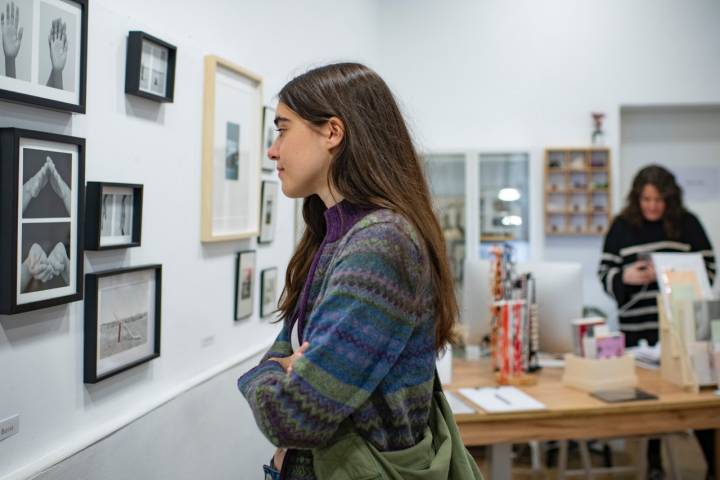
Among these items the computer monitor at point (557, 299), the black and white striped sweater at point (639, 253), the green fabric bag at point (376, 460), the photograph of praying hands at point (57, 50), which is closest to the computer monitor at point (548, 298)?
the computer monitor at point (557, 299)

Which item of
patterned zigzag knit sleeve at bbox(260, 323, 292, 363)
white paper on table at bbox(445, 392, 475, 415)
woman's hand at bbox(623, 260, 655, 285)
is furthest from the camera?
woman's hand at bbox(623, 260, 655, 285)

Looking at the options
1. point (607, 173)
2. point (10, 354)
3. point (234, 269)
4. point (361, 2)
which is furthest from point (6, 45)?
point (607, 173)

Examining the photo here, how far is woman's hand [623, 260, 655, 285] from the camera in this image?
12.5 ft

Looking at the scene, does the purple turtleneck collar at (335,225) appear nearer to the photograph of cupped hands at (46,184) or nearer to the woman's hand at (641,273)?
the photograph of cupped hands at (46,184)

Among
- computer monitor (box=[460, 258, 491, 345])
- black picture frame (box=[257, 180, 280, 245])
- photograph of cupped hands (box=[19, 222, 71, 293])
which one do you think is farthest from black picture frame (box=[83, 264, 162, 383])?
computer monitor (box=[460, 258, 491, 345])

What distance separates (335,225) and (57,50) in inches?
28.3

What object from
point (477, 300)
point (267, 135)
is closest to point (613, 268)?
point (477, 300)

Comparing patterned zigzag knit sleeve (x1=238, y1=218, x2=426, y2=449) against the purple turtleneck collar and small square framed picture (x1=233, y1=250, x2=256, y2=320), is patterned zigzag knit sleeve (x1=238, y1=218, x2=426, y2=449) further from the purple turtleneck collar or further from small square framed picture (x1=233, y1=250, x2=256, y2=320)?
small square framed picture (x1=233, y1=250, x2=256, y2=320)

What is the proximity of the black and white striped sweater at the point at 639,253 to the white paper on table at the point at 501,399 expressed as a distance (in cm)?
163

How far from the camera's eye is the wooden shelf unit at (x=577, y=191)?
559cm

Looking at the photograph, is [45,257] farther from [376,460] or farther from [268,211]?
[268,211]

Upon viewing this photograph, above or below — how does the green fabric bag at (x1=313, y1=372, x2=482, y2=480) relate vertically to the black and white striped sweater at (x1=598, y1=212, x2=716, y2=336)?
below

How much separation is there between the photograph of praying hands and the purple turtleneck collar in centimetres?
66

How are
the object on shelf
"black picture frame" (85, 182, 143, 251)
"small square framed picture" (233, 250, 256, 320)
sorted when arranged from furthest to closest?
the object on shelf → "small square framed picture" (233, 250, 256, 320) → "black picture frame" (85, 182, 143, 251)
